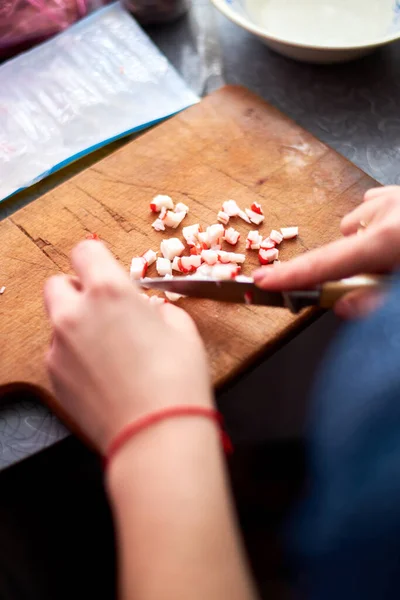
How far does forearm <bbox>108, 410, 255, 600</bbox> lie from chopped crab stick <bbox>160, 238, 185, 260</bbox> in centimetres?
44

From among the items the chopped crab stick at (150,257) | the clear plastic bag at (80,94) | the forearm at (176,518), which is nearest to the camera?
the forearm at (176,518)

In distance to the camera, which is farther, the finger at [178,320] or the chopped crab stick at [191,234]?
the chopped crab stick at [191,234]

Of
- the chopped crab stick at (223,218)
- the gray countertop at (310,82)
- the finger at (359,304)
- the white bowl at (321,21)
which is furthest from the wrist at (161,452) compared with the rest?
the white bowl at (321,21)

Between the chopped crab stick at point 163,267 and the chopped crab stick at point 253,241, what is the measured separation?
154mm

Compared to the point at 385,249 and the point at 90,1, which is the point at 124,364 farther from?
the point at 90,1

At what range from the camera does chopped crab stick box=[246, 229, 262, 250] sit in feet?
3.50

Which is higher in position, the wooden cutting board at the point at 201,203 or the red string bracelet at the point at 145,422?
the red string bracelet at the point at 145,422

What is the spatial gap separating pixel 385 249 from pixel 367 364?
182 mm

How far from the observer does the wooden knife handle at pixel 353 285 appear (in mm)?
799

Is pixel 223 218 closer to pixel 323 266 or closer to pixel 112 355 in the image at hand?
pixel 323 266

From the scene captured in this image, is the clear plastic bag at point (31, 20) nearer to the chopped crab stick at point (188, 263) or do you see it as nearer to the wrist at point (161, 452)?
the chopped crab stick at point (188, 263)

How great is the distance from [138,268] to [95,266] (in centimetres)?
25

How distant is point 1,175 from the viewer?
1.22 meters

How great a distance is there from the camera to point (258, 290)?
87cm
